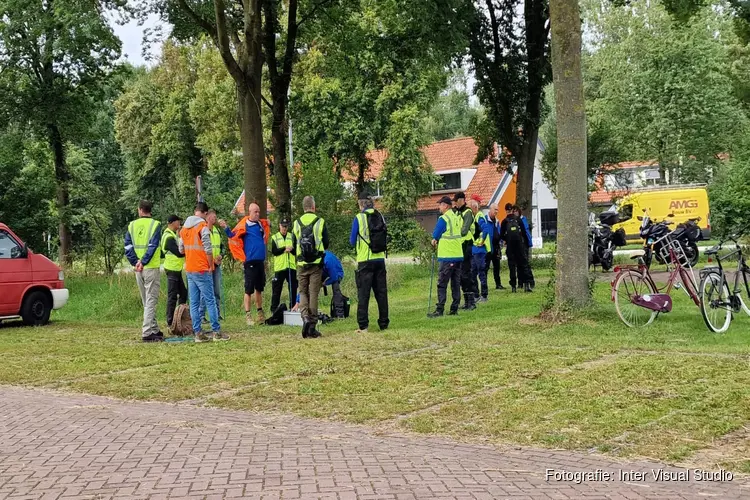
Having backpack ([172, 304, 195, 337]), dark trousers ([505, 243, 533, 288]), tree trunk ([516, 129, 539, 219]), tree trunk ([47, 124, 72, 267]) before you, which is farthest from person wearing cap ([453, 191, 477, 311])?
tree trunk ([47, 124, 72, 267])

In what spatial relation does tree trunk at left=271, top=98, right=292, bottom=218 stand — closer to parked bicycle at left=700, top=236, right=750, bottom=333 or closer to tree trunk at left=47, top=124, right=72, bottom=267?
tree trunk at left=47, top=124, right=72, bottom=267

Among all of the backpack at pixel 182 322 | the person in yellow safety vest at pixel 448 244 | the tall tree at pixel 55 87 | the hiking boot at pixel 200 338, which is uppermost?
the tall tree at pixel 55 87

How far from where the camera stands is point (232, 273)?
23.1 m

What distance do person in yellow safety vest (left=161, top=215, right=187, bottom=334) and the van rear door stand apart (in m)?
4.28

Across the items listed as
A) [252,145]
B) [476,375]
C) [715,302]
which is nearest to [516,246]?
[252,145]

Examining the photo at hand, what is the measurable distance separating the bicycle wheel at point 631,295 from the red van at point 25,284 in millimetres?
11728

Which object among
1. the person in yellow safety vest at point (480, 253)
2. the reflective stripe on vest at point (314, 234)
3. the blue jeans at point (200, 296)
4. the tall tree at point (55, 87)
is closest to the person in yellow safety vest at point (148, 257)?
the blue jeans at point (200, 296)

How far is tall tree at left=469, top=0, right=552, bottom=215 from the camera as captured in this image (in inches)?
1059

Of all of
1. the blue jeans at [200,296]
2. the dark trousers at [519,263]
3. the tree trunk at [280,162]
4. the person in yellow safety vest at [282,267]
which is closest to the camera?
the blue jeans at [200,296]

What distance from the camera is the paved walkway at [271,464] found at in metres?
5.14

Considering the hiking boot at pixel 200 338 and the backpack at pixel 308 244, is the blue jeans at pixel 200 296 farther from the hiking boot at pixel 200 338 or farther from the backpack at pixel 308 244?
the backpack at pixel 308 244

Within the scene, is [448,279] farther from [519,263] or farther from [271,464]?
[271,464]

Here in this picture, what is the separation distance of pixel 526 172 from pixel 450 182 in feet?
106

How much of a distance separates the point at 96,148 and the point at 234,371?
217 ft
